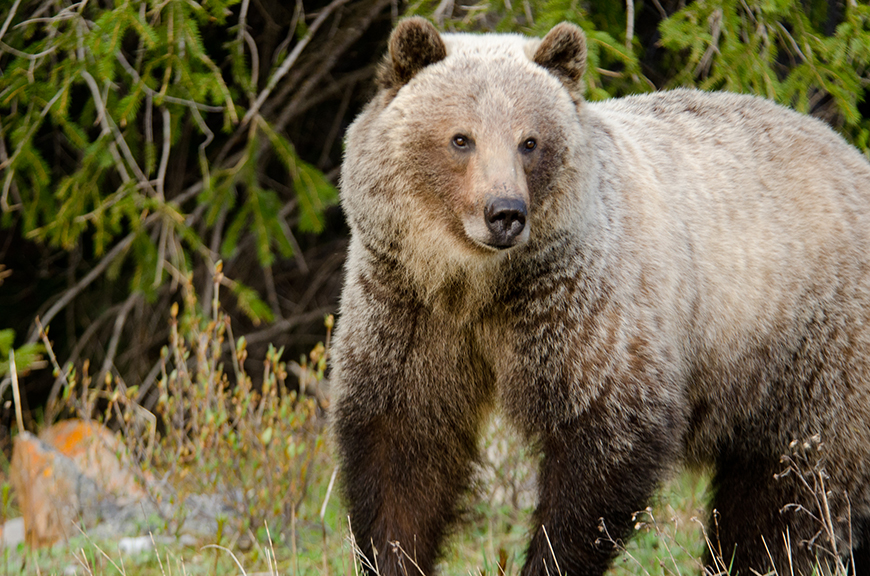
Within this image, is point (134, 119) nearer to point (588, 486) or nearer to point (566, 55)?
point (566, 55)

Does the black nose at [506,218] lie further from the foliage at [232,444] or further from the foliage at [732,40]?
the foliage at [232,444]

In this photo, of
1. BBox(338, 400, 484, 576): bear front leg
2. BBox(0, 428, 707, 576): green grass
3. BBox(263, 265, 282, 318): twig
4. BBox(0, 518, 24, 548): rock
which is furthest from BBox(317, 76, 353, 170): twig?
BBox(338, 400, 484, 576): bear front leg

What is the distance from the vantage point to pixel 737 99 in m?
3.96

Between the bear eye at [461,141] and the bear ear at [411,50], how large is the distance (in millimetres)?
365

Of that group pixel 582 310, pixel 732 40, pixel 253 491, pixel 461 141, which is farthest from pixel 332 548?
pixel 732 40

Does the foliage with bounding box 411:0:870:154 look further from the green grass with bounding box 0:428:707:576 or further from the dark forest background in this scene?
the green grass with bounding box 0:428:707:576

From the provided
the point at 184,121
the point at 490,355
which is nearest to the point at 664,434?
the point at 490,355

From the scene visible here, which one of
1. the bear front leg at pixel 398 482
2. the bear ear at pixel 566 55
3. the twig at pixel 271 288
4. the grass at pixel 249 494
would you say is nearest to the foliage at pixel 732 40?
the bear ear at pixel 566 55

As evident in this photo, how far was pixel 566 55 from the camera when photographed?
3143 millimetres

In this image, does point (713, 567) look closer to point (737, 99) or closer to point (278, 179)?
point (737, 99)

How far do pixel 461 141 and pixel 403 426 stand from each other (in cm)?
104

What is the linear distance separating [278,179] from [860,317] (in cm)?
587


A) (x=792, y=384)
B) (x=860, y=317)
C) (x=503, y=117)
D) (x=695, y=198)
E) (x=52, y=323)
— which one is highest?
(x=503, y=117)

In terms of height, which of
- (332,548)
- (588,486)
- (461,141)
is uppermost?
(461,141)
